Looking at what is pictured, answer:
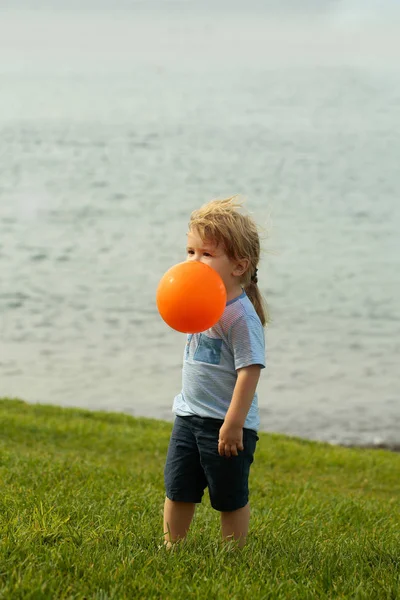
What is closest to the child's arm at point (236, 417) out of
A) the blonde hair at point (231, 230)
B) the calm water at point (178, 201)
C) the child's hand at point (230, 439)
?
the child's hand at point (230, 439)

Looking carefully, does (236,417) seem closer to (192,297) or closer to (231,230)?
(192,297)

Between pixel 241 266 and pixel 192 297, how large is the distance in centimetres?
41

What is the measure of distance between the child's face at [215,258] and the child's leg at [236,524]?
96 cm

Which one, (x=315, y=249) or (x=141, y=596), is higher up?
(x=315, y=249)

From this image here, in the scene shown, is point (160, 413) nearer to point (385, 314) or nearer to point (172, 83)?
point (385, 314)

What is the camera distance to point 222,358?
3414mm

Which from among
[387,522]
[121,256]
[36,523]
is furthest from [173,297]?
[121,256]

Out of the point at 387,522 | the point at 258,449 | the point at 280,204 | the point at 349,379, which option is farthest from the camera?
the point at 280,204

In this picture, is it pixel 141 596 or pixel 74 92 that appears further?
pixel 74 92

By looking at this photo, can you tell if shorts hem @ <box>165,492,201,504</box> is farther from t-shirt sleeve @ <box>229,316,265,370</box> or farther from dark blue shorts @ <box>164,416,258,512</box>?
t-shirt sleeve @ <box>229,316,265,370</box>

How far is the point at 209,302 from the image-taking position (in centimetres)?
319

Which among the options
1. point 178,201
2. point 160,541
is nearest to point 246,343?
point 160,541

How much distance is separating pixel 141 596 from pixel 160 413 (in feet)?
31.7

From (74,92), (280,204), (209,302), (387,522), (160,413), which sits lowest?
(160,413)
